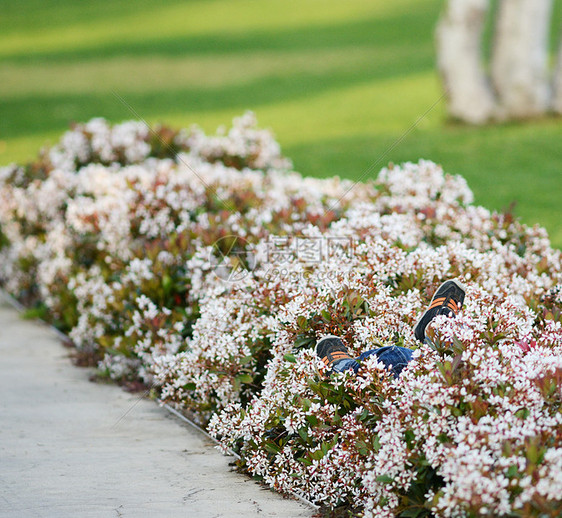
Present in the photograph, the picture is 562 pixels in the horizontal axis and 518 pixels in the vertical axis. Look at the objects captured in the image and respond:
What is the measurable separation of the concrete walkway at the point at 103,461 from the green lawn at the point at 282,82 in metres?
4.87

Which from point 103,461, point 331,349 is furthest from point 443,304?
point 103,461

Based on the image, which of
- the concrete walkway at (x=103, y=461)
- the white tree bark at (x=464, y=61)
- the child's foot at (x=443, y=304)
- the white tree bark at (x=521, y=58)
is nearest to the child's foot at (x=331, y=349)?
the child's foot at (x=443, y=304)

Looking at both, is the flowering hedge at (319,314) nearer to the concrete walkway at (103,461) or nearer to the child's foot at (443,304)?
the child's foot at (443,304)

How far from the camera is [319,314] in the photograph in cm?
444

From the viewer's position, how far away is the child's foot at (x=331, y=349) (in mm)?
4176

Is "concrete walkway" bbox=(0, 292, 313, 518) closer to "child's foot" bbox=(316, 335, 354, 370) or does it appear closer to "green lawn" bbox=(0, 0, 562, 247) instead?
"child's foot" bbox=(316, 335, 354, 370)

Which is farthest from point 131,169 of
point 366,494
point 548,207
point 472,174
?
point 472,174

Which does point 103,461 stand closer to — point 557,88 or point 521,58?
point 521,58

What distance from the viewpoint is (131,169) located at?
734cm

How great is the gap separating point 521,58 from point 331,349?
1049 cm

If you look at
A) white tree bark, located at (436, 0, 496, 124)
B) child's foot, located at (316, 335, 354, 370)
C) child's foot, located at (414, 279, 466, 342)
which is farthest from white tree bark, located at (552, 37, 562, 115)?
child's foot, located at (316, 335, 354, 370)

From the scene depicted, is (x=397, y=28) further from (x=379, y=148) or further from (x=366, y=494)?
(x=366, y=494)

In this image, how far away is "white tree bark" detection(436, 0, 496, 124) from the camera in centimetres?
1318

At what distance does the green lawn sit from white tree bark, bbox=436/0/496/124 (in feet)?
1.16
